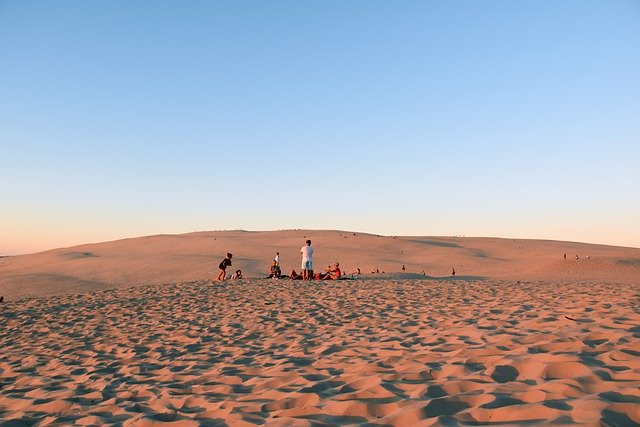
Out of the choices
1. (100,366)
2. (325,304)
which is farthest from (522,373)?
(325,304)

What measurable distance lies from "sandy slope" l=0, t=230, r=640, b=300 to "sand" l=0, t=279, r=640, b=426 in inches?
385

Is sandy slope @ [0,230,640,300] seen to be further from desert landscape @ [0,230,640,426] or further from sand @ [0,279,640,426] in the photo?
sand @ [0,279,640,426]

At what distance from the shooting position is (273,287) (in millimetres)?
14922

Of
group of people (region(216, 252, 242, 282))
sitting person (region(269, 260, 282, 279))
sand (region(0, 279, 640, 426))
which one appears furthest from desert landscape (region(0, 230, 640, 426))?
group of people (region(216, 252, 242, 282))

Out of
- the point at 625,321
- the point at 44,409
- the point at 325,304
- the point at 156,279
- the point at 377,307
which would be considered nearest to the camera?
the point at 44,409

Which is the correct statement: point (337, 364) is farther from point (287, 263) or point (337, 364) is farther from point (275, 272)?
point (287, 263)

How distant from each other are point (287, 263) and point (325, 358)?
73.0 ft

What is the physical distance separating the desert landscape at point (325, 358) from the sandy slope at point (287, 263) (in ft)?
26.1

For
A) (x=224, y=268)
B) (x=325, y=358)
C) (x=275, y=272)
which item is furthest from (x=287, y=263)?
(x=325, y=358)

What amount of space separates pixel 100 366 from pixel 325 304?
17.4 feet

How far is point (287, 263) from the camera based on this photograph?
27922mm

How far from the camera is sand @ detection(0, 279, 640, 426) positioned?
3.59m

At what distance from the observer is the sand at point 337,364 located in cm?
359

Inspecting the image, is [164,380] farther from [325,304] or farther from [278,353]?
[325,304]
